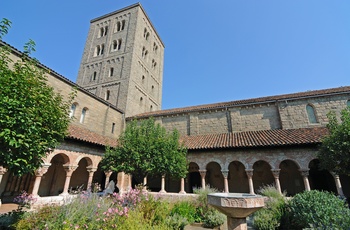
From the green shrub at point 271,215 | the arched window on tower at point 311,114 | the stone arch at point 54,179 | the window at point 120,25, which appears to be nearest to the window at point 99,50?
the window at point 120,25

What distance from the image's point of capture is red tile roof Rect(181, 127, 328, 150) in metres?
10.9

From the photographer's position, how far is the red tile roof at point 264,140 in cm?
1091

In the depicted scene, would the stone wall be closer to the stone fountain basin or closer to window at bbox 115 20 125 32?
the stone fountain basin

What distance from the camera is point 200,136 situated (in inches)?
618

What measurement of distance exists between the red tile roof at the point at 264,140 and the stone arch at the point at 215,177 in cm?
270

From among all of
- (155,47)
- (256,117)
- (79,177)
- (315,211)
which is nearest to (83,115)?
(79,177)

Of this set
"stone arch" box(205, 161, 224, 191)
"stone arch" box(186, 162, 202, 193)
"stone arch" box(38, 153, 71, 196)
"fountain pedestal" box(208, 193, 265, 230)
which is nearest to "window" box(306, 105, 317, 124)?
"stone arch" box(205, 161, 224, 191)

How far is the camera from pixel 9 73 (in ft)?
16.7

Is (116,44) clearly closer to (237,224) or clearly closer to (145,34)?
(145,34)

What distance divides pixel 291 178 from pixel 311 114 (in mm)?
5490

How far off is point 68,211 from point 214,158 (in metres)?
9.63

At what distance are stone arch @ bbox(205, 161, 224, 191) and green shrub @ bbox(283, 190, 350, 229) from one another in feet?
26.1

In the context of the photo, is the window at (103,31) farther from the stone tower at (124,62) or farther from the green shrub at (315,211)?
the green shrub at (315,211)

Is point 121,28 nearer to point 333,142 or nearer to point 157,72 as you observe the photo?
point 157,72
